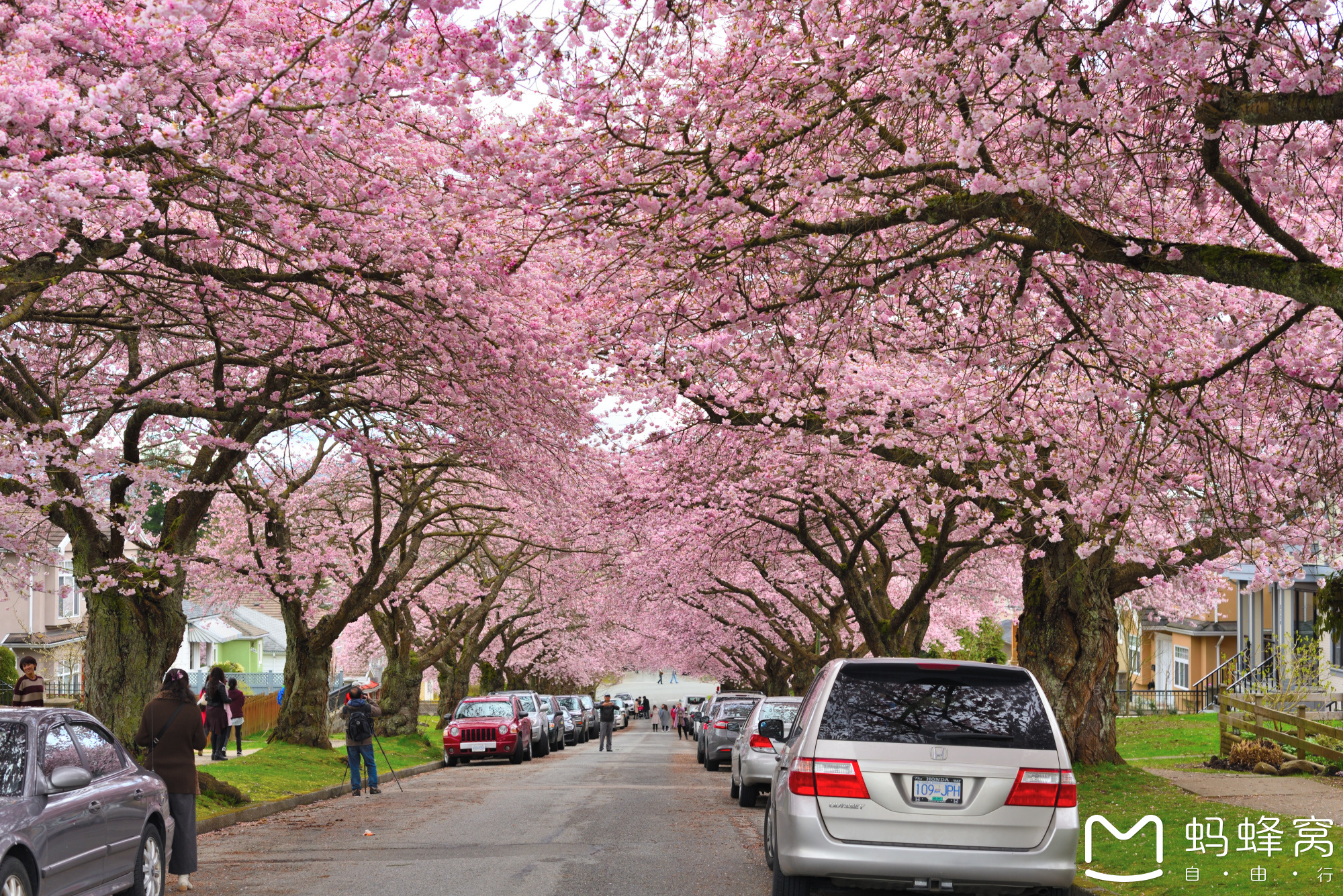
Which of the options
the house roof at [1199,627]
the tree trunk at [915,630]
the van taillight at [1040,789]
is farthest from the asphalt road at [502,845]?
the house roof at [1199,627]

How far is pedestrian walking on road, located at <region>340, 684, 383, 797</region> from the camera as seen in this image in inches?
786

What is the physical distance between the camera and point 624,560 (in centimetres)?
3622

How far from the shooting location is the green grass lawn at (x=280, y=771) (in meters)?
18.0

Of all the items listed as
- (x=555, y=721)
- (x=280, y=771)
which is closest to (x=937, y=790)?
(x=280, y=771)

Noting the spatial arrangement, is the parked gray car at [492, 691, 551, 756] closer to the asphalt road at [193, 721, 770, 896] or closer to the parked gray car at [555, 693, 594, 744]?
the parked gray car at [555, 693, 594, 744]

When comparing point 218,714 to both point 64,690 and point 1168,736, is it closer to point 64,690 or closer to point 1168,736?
point 1168,736

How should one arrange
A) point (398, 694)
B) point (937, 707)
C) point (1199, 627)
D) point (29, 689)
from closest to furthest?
point (937, 707)
point (29, 689)
point (398, 694)
point (1199, 627)

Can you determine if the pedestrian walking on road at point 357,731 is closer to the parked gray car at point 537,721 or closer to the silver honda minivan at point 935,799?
the silver honda minivan at point 935,799

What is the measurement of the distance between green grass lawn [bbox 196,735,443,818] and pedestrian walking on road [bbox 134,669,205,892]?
16.9 ft

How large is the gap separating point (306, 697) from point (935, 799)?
67.2ft

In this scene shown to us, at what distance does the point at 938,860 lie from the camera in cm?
741

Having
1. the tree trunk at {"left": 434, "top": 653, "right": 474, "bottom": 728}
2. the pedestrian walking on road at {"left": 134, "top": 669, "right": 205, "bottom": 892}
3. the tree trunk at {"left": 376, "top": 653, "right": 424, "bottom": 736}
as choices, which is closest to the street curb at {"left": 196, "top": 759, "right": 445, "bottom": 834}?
the pedestrian walking on road at {"left": 134, "top": 669, "right": 205, "bottom": 892}

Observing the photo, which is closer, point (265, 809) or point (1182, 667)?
point (265, 809)

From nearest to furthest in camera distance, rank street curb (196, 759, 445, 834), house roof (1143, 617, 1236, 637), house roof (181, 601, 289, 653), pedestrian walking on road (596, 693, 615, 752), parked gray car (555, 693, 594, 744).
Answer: street curb (196, 759, 445, 834), pedestrian walking on road (596, 693, 615, 752), house roof (1143, 617, 1236, 637), parked gray car (555, 693, 594, 744), house roof (181, 601, 289, 653)
